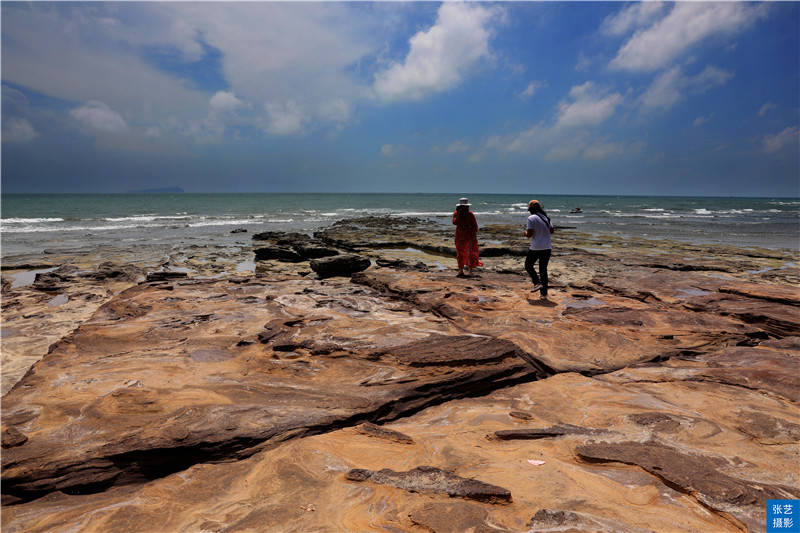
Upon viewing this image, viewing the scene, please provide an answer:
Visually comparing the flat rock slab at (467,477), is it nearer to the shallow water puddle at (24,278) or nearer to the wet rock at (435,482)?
the wet rock at (435,482)

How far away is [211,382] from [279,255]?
12.2 m

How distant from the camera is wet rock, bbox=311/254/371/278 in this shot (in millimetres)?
10865

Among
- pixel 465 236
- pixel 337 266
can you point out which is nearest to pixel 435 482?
pixel 465 236

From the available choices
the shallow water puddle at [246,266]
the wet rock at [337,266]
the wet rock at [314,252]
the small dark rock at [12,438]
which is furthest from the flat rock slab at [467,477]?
the wet rock at [314,252]

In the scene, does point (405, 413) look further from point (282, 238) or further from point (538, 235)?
point (282, 238)

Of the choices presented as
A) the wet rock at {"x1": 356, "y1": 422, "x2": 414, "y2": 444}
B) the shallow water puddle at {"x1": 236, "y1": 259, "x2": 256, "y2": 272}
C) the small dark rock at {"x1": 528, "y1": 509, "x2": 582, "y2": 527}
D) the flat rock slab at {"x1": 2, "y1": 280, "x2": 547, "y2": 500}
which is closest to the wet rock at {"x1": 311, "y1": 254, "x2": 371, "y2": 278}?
the shallow water puddle at {"x1": 236, "y1": 259, "x2": 256, "y2": 272}

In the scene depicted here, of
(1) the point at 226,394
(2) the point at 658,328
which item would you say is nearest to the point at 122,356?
(1) the point at 226,394

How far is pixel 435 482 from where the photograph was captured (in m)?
2.36

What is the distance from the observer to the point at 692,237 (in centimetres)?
2480

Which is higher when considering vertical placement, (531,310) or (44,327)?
(531,310)

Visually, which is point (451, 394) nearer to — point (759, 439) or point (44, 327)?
point (759, 439)

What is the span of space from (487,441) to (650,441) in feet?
4.01

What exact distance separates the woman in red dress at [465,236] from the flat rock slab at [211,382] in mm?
3989

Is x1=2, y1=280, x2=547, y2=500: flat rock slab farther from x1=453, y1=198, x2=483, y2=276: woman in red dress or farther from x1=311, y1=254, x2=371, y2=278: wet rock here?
x1=311, y1=254, x2=371, y2=278: wet rock
